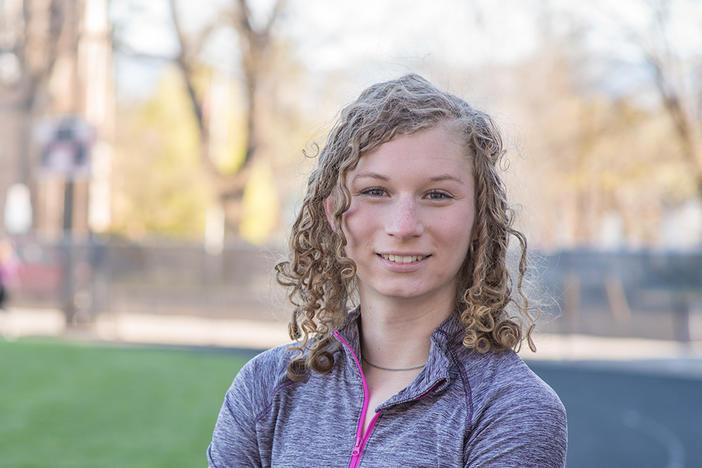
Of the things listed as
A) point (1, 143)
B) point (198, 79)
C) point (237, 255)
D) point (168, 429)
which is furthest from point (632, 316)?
point (1, 143)

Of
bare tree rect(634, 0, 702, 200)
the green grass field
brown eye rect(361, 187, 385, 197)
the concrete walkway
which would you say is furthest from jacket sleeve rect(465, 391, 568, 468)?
bare tree rect(634, 0, 702, 200)

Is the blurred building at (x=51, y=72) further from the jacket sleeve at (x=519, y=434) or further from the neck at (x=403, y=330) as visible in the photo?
the jacket sleeve at (x=519, y=434)

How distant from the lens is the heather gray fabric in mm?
1833

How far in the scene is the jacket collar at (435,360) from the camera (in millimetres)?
1914

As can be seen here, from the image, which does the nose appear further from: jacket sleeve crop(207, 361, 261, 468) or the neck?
jacket sleeve crop(207, 361, 261, 468)

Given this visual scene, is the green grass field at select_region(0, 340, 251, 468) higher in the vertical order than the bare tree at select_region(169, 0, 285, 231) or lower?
lower

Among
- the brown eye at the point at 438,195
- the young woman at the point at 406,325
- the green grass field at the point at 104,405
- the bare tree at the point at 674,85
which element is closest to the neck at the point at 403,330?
the young woman at the point at 406,325

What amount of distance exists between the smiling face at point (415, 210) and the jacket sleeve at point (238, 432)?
0.34 m

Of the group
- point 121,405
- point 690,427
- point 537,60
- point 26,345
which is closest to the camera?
point 121,405

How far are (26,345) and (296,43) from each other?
14.5 metres

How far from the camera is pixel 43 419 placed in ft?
25.7

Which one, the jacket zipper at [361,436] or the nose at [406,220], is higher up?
the nose at [406,220]

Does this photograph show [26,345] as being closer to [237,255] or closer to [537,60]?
[237,255]

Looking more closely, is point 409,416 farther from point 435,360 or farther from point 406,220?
point 406,220
